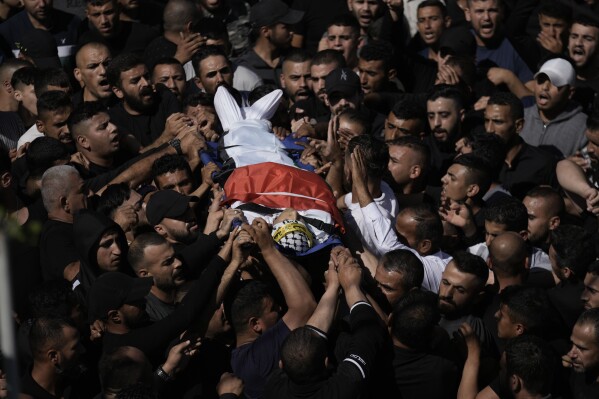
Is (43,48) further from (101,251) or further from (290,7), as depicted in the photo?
(101,251)

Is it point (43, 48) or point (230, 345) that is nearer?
point (230, 345)

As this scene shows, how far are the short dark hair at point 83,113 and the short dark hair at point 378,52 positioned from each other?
8.68 feet

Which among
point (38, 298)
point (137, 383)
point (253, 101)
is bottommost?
point (253, 101)

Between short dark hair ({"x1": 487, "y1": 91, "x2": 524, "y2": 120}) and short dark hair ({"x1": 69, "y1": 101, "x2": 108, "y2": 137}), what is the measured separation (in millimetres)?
3217

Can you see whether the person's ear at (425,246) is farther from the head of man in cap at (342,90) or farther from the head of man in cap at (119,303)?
the head of man in cap at (119,303)

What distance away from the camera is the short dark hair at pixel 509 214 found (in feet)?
26.5

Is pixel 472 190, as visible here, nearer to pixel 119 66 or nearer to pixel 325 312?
pixel 325 312

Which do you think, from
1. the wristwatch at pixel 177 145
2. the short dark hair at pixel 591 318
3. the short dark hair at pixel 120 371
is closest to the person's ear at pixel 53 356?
the short dark hair at pixel 120 371

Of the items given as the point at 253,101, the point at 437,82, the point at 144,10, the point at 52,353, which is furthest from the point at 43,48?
the point at 52,353

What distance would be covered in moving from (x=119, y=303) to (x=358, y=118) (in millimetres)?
3085

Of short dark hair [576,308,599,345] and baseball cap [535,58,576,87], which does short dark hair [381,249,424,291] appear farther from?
baseball cap [535,58,576,87]

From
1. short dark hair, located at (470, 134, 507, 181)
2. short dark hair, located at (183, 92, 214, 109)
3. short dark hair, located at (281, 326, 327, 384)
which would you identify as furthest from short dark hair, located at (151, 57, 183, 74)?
short dark hair, located at (281, 326, 327, 384)

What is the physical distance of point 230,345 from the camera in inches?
268

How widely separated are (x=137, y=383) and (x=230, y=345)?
1345mm
